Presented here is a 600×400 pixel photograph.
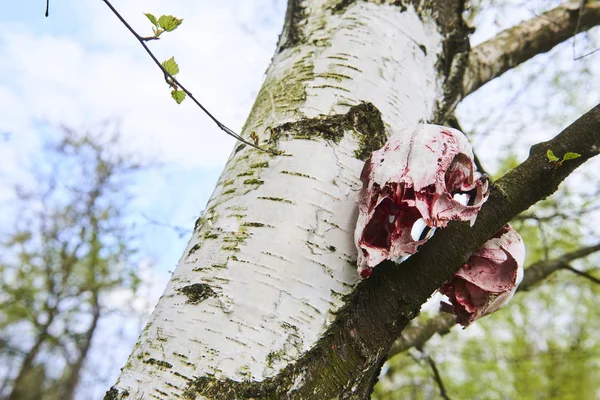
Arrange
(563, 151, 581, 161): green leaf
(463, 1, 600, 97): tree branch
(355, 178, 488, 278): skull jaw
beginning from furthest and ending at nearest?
(463, 1, 600, 97): tree branch
(563, 151, 581, 161): green leaf
(355, 178, 488, 278): skull jaw

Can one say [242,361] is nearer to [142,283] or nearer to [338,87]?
[338,87]

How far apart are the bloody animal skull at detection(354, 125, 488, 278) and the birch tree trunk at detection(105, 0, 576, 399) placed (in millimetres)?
100

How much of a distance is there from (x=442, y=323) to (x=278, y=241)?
172 centimetres

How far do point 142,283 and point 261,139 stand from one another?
902cm

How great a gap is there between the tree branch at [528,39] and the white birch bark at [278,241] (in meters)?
0.77

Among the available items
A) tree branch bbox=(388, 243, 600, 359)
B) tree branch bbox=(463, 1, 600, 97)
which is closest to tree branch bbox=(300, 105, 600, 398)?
tree branch bbox=(463, 1, 600, 97)

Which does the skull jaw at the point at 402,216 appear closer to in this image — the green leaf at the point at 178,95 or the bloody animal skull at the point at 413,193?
the bloody animal skull at the point at 413,193

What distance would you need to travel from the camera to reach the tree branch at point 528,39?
2.19m

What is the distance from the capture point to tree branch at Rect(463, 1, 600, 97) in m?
2.19

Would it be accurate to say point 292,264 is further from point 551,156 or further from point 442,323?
point 442,323

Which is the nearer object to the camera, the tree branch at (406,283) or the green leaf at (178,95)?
the green leaf at (178,95)

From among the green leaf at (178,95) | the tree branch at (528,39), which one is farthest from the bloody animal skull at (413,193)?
the tree branch at (528,39)

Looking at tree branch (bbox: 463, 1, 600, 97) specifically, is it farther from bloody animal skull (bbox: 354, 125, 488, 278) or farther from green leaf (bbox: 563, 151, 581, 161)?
bloody animal skull (bbox: 354, 125, 488, 278)

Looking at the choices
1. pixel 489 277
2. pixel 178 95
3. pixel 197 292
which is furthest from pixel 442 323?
pixel 178 95
